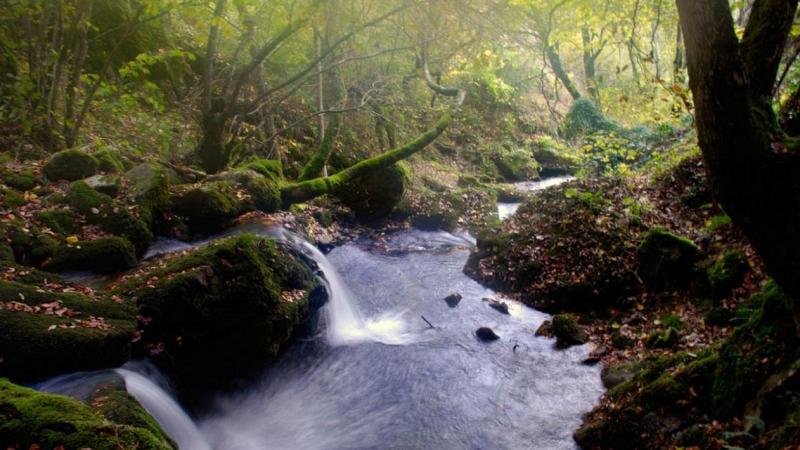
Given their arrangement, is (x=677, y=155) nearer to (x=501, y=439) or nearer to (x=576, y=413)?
Answer: (x=576, y=413)

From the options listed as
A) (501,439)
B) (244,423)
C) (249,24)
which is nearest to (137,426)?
(244,423)

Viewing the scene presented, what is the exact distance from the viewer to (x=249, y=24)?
453 inches

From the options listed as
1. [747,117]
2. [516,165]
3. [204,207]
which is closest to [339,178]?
[204,207]

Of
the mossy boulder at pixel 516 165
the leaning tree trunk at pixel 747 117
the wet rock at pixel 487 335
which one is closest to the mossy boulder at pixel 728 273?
the wet rock at pixel 487 335

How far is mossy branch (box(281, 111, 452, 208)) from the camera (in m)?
12.3

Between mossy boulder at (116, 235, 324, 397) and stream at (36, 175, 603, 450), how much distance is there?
34 cm

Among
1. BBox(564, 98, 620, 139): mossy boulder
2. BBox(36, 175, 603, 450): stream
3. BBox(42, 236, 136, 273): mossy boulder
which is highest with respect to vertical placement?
BBox(564, 98, 620, 139): mossy boulder

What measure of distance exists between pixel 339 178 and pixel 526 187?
11.0m

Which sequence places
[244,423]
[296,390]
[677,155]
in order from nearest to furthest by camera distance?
[244,423]
[296,390]
[677,155]

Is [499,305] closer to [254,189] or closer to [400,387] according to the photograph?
[400,387]

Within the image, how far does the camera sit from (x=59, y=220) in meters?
7.62

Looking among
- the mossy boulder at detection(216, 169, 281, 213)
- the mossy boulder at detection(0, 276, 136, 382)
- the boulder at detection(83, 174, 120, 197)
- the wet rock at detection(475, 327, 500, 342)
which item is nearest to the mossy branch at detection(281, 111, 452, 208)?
the mossy boulder at detection(216, 169, 281, 213)

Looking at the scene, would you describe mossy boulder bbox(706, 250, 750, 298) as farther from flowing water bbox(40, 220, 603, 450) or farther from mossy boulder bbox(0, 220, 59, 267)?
mossy boulder bbox(0, 220, 59, 267)

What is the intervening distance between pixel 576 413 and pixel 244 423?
4202 mm
